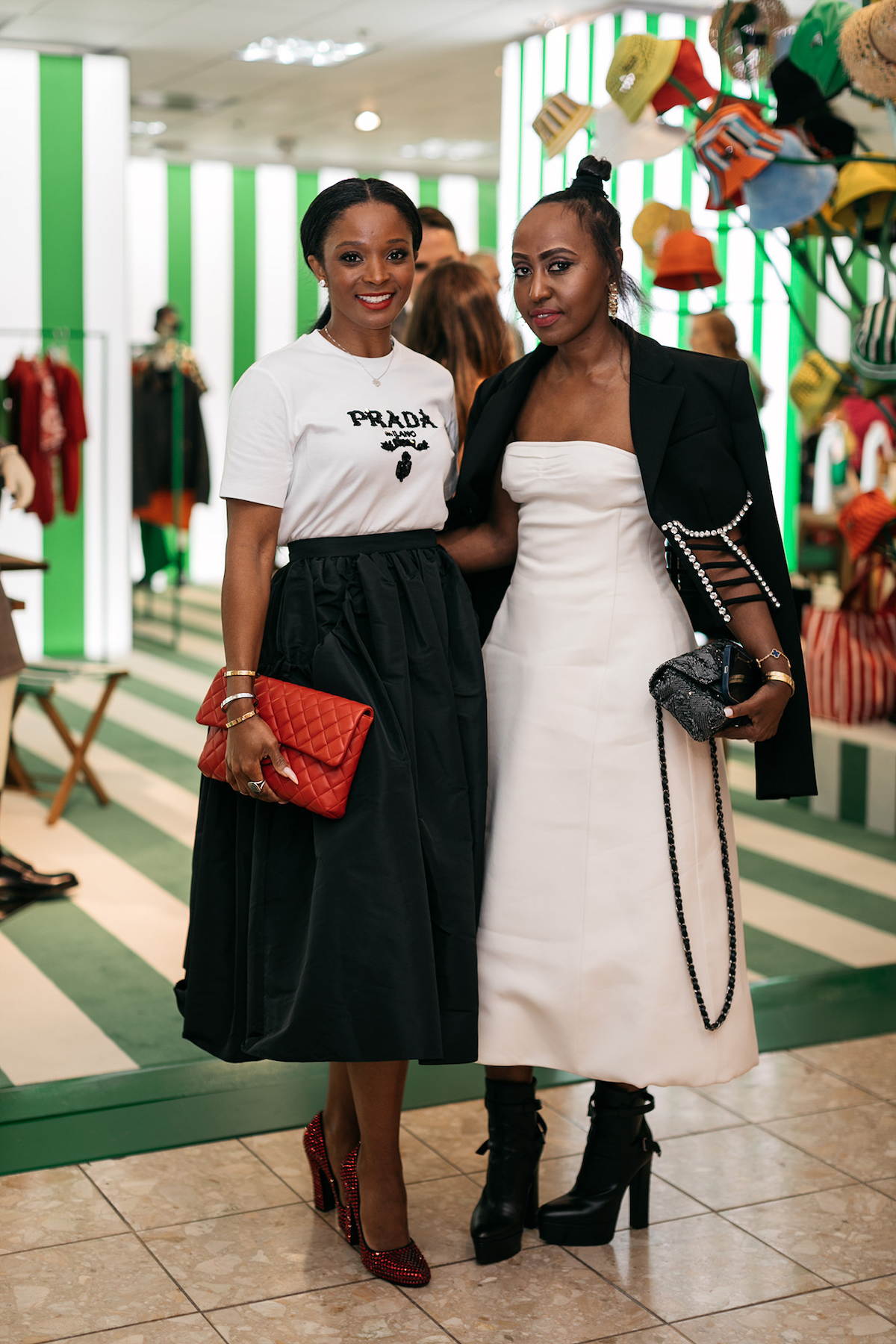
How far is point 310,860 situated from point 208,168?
412 inches

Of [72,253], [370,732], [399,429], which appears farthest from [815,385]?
[72,253]

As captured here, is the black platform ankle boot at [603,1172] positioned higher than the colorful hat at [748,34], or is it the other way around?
the colorful hat at [748,34]

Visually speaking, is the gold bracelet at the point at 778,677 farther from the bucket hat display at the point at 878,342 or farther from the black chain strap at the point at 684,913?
the bucket hat display at the point at 878,342

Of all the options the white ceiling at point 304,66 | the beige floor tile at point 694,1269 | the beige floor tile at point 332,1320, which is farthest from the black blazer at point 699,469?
the white ceiling at point 304,66

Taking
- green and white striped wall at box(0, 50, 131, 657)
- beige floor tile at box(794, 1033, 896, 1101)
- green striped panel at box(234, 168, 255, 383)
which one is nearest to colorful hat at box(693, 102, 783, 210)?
beige floor tile at box(794, 1033, 896, 1101)

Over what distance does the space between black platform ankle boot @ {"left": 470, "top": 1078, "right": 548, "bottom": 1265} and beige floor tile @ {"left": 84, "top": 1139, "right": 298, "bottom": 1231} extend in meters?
0.38

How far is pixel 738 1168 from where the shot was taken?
8.78 feet

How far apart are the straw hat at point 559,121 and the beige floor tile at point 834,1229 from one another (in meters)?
2.20

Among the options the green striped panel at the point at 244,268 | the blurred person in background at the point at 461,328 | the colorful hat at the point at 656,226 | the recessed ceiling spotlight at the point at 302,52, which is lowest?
the blurred person in background at the point at 461,328

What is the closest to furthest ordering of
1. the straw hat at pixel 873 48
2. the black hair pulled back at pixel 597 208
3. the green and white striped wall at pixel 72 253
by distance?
1. the black hair pulled back at pixel 597 208
2. the straw hat at pixel 873 48
3. the green and white striped wall at pixel 72 253

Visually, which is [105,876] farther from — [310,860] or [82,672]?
[310,860]

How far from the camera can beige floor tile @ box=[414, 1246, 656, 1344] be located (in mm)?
2117

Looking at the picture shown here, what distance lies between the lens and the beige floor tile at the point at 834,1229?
2.32m

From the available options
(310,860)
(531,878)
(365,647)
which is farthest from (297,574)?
(531,878)
